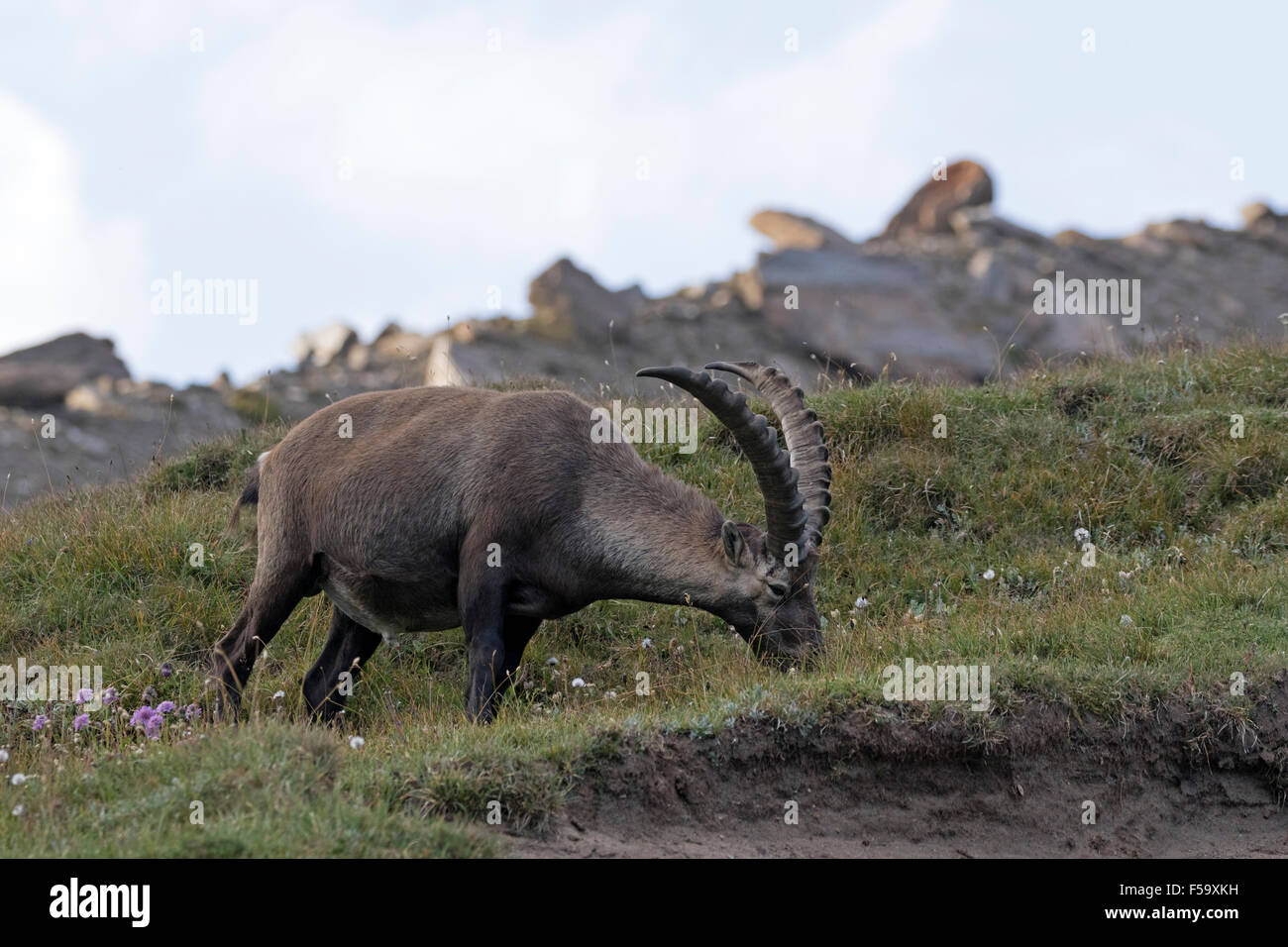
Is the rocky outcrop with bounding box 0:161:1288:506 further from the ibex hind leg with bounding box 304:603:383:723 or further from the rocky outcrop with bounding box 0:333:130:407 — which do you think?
the ibex hind leg with bounding box 304:603:383:723

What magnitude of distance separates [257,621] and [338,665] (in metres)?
0.69

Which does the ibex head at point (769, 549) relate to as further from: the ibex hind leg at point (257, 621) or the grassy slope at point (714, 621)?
the ibex hind leg at point (257, 621)

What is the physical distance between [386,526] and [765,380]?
2.41 meters

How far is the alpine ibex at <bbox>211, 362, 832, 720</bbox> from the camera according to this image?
7.52 m

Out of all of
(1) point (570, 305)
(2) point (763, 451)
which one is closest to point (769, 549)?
(2) point (763, 451)

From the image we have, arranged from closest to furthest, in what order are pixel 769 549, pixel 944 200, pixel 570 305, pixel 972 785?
1. pixel 972 785
2. pixel 769 549
3. pixel 570 305
4. pixel 944 200

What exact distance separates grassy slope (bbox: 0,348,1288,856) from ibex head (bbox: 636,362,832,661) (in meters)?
0.25

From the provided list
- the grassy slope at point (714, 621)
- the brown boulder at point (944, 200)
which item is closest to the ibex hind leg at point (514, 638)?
the grassy slope at point (714, 621)

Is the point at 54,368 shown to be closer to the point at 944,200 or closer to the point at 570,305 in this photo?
the point at 570,305

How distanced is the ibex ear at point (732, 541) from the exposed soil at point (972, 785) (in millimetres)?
1150

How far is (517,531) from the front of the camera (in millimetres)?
7469

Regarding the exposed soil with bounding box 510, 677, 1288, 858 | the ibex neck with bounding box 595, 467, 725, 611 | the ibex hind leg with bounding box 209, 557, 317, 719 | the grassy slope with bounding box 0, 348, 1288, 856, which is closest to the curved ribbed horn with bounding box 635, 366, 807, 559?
the ibex neck with bounding box 595, 467, 725, 611

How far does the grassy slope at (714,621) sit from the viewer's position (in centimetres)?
562
